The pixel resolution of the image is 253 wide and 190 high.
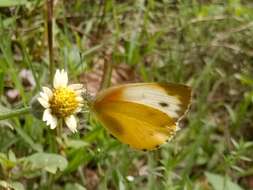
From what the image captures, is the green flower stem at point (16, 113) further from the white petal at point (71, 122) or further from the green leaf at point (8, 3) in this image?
the green leaf at point (8, 3)

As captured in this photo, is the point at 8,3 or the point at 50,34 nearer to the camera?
the point at 50,34

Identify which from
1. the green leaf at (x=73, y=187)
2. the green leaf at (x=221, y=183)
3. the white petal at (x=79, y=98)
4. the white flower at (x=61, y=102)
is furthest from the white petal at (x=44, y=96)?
the green leaf at (x=221, y=183)

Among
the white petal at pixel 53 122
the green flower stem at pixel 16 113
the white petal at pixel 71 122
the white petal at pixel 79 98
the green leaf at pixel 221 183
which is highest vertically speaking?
the green flower stem at pixel 16 113

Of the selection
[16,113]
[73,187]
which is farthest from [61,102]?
[73,187]

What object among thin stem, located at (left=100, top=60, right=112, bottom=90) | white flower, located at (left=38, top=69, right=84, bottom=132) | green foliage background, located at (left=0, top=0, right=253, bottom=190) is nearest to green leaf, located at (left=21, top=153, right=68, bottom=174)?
green foliage background, located at (left=0, top=0, right=253, bottom=190)

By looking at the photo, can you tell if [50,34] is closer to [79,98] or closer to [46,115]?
[79,98]

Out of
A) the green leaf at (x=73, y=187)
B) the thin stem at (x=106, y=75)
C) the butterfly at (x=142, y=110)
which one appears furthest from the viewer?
the thin stem at (x=106, y=75)

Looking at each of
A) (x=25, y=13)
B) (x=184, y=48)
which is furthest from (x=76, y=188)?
(x=184, y=48)
